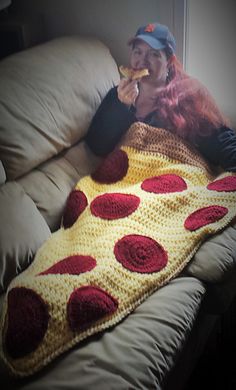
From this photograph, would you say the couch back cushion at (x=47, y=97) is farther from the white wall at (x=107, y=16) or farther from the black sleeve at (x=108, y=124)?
the white wall at (x=107, y=16)

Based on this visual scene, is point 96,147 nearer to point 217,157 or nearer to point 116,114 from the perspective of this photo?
point 116,114

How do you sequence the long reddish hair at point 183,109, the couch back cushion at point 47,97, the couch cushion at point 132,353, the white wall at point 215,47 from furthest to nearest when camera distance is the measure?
1. the white wall at point 215,47
2. the long reddish hair at point 183,109
3. the couch back cushion at point 47,97
4. the couch cushion at point 132,353

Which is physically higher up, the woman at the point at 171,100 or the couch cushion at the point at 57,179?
the woman at the point at 171,100

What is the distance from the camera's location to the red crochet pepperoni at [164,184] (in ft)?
4.04

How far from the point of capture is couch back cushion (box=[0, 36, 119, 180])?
48.3 inches

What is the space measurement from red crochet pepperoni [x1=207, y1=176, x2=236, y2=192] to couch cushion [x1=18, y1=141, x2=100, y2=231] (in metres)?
0.43

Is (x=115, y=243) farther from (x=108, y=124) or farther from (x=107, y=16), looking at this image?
(x=107, y=16)

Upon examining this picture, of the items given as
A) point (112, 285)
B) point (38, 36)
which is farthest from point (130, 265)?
point (38, 36)

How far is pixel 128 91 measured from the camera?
137 centimetres

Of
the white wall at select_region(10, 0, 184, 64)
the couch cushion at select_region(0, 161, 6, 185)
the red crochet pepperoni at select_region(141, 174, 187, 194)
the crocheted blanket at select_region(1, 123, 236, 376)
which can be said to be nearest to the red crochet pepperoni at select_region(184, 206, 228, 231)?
the crocheted blanket at select_region(1, 123, 236, 376)

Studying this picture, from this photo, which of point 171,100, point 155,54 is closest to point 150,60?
point 155,54

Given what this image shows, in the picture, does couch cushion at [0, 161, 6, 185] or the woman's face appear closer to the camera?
couch cushion at [0, 161, 6, 185]

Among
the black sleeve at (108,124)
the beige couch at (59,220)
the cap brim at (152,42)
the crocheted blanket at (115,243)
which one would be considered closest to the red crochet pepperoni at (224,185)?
the crocheted blanket at (115,243)

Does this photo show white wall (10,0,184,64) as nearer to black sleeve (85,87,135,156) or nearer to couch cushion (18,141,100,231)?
black sleeve (85,87,135,156)
